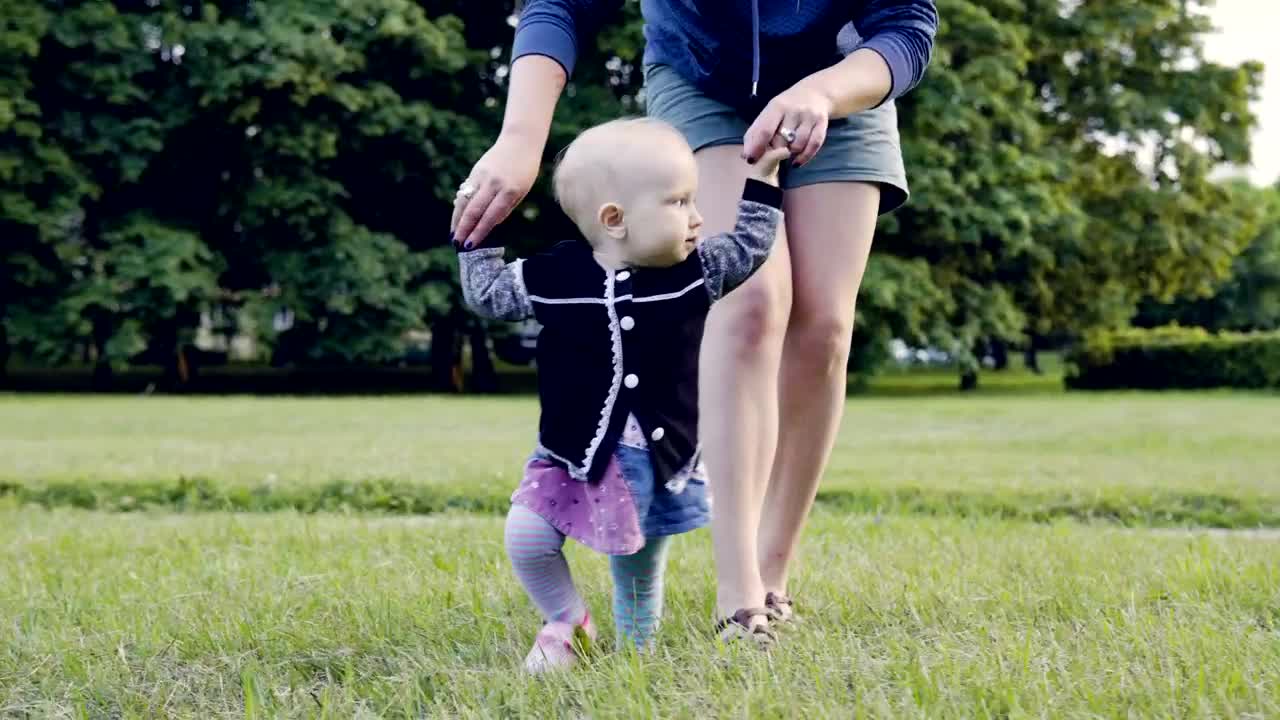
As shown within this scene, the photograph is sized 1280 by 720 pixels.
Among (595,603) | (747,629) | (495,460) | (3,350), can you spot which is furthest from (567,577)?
(3,350)

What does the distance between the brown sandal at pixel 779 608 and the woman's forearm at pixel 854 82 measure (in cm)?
106

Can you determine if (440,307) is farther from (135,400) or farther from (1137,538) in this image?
(1137,538)

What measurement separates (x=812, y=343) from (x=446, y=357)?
66.2ft

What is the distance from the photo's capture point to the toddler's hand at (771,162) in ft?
8.03

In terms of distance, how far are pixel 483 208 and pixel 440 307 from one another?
1781 centimetres

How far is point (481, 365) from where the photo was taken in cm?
2314

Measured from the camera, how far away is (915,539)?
420 centimetres

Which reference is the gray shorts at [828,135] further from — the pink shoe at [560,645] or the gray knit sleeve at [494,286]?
the pink shoe at [560,645]

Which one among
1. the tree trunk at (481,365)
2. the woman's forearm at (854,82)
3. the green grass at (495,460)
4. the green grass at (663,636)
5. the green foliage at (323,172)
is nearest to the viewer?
the green grass at (663,636)

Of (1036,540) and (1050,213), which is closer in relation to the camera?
(1036,540)

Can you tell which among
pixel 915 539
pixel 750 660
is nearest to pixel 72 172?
pixel 915 539

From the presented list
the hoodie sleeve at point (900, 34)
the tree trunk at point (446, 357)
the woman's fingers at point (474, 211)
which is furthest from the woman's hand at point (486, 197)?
the tree trunk at point (446, 357)

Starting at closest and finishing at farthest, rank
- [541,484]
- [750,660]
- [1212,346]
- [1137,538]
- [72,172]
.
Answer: [750,660]
[541,484]
[1137,538]
[72,172]
[1212,346]

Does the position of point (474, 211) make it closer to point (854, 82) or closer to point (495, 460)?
point (854, 82)
